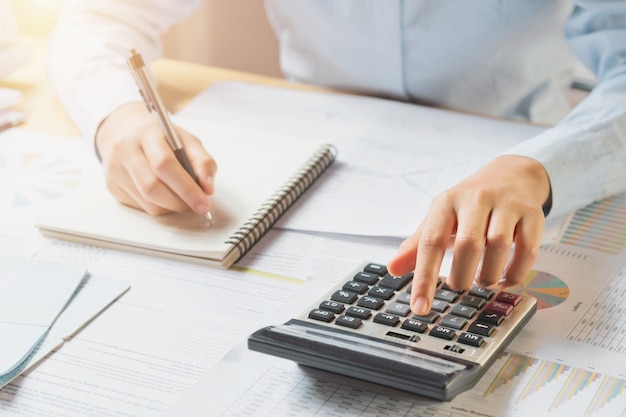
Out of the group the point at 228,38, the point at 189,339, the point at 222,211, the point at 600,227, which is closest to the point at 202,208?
the point at 222,211

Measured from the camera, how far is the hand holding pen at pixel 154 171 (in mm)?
821

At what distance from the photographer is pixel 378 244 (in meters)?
0.81

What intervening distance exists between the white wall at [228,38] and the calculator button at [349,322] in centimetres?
132

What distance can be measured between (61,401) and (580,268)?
442 millimetres

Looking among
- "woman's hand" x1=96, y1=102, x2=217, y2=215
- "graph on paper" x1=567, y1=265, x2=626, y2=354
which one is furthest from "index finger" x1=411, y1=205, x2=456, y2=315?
"woman's hand" x1=96, y1=102, x2=217, y2=215

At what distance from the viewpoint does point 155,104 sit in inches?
33.4

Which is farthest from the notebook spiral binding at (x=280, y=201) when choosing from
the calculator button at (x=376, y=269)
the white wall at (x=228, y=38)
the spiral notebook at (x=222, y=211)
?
the white wall at (x=228, y=38)

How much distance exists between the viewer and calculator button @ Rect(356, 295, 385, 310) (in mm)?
652

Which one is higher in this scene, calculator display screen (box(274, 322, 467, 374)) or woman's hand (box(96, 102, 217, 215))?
calculator display screen (box(274, 322, 467, 374))

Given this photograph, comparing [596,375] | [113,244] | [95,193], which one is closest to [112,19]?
[95,193]

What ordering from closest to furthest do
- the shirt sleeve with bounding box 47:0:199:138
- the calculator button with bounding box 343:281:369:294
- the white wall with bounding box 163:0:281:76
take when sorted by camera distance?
the calculator button with bounding box 343:281:369:294 < the shirt sleeve with bounding box 47:0:199:138 < the white wall with bounding box 163:0:281:76

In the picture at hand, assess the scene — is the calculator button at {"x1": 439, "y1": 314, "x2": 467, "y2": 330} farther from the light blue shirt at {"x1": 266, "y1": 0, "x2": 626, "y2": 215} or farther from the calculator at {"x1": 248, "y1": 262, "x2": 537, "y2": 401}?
the light blue shirt at {"x1": 266, "y1": 0, "x2": 626, "y2": 215}

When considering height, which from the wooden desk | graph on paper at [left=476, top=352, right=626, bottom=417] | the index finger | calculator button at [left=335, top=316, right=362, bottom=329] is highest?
the index finger

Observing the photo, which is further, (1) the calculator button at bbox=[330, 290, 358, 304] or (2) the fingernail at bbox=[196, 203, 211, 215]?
(2) the fingernail at bbox=[196, 203, 211, 215]
